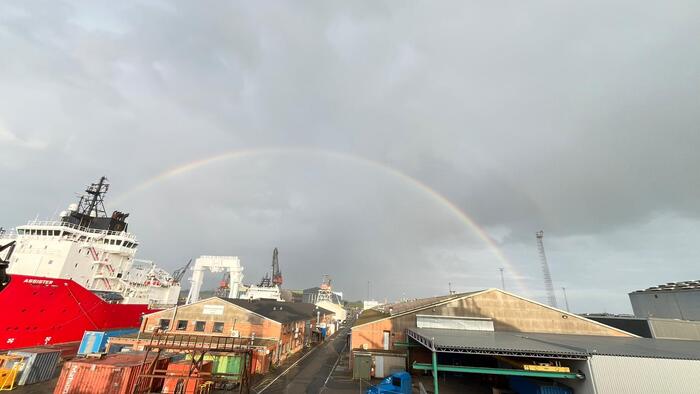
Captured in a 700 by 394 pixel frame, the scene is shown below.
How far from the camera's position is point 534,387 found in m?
25.8

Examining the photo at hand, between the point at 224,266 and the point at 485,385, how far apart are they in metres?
46.7

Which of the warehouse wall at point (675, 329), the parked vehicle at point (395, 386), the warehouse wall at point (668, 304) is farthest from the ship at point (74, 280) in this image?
the warehouse wall at point (668, 304)

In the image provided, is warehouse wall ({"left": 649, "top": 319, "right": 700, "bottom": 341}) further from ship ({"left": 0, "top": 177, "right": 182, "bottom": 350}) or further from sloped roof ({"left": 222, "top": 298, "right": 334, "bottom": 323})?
ship ({"left": 0, "top": 177, "right": 182, "bottom": 350})

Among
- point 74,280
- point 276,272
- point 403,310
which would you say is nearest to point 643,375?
point 403,310

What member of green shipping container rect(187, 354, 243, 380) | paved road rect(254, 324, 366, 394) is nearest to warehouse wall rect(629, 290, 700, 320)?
paved road rect(254, 324, 366, 394)

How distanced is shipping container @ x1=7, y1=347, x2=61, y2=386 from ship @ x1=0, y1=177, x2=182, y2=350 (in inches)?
338

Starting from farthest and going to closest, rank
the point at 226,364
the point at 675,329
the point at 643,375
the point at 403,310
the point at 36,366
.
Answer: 1. the point at 403,310
2. the point at 675,329
3. the point at 226,364
4. the point at 36,366
5. the point at 643,375

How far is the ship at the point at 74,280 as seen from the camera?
108 feet

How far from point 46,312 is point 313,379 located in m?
32.8

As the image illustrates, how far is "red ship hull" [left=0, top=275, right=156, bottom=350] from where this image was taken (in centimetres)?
3161

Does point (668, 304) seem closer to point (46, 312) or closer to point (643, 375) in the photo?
point (643, 375)

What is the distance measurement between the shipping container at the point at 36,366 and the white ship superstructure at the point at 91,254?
19.8 m

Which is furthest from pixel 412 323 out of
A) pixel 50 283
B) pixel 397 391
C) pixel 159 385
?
pixel 50 283

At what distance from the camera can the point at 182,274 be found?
360ft
